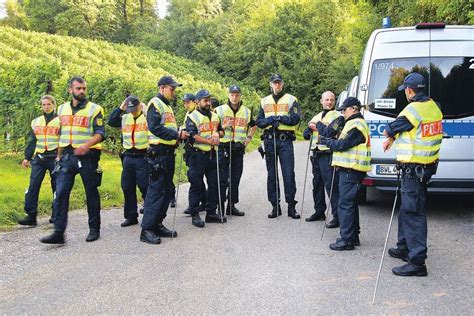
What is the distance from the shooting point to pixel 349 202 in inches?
265

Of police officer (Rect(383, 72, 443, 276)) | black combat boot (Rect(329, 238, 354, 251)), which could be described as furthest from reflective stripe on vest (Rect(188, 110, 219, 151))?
police officer (Rect(383, 72, 443, 276))

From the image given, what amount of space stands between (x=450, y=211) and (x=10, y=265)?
22.1ft

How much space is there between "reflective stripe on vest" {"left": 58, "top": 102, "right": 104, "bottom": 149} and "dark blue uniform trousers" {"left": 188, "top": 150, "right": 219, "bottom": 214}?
5.77ft

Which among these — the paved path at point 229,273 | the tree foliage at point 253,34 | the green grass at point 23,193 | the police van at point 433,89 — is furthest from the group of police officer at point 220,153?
the tree foliage at point 253,34

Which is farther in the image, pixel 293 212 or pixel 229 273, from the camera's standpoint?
pixel 293 212

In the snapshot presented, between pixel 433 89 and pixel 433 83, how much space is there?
0.31 feet

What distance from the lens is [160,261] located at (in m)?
6.12

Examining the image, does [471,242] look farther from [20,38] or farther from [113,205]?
[20,38]

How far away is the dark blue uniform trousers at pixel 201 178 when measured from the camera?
819 centimetres

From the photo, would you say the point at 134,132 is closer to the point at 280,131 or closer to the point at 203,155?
the point at 203,155

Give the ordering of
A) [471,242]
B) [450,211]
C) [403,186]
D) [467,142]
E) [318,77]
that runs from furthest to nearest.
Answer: [318,77] → [450,211] → [467,142] → [471,242] → [403,186]

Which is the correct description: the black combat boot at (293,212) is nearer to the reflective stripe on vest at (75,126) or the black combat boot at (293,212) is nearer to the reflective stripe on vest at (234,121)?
the reflective stripe on vest at (234,121)

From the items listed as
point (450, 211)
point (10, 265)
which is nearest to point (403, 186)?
point (450, 211)

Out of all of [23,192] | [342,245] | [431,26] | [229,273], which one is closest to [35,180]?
[23,192]
